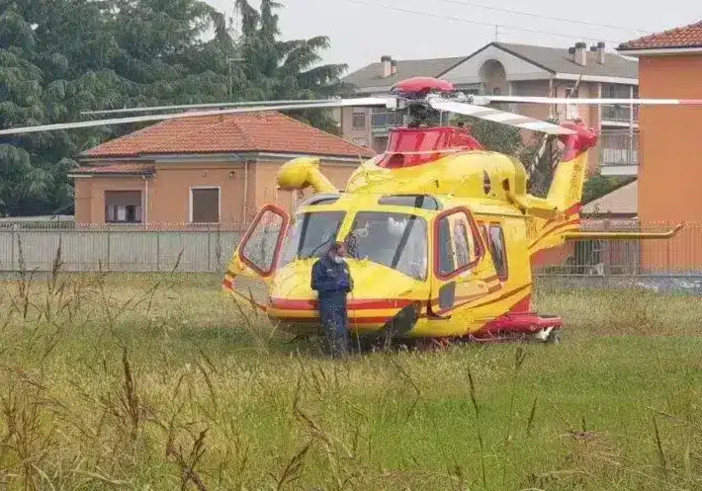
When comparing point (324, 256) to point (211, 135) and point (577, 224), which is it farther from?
point (211, 135)

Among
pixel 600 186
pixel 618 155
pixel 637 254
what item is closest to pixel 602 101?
pixel 637 254

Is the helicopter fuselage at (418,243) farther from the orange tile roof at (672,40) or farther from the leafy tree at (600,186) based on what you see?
the leafy tree at (600,186)

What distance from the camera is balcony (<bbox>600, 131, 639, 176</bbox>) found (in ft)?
151

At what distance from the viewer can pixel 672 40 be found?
4241cm

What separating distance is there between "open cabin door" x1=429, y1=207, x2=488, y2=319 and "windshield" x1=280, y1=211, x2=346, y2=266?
130 cm

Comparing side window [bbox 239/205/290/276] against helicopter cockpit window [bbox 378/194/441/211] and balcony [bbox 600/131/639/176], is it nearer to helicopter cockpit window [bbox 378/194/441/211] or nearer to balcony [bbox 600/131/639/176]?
helicopter cockpit window [bbox 378/194/441/211]

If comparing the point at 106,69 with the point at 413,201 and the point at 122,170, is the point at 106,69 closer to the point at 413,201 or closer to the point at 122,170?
the point at 122,170

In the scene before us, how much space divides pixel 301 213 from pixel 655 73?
25495 millimetres

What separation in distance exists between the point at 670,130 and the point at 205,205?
17.0 metres

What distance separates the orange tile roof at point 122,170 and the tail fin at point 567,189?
103 ft

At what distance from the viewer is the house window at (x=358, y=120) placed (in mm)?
94625

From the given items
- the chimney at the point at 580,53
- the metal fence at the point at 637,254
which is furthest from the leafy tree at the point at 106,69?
the metal fence at the point at 637,254

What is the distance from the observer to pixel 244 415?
34.2ft

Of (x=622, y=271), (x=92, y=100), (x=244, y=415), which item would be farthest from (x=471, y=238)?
(x=92, y=100)
